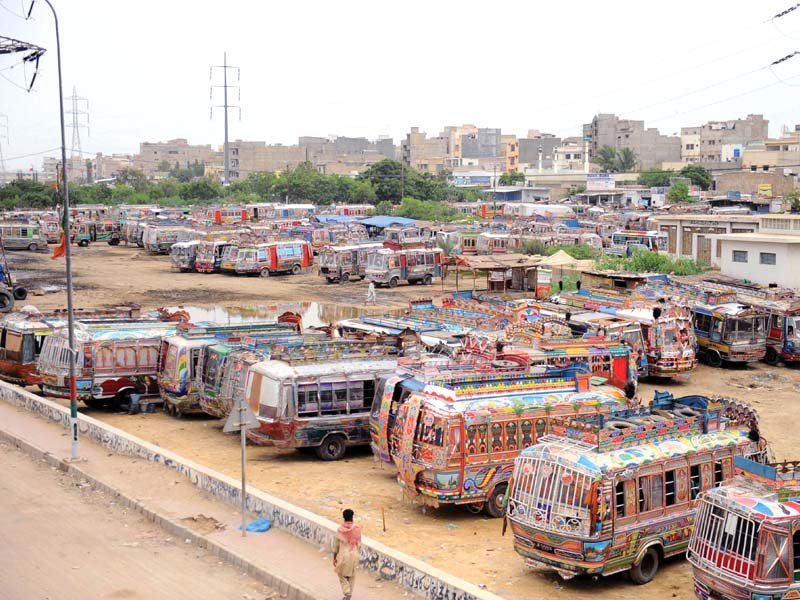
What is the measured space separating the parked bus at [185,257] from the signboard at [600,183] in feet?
217

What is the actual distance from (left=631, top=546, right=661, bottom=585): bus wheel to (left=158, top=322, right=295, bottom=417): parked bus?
11751mm

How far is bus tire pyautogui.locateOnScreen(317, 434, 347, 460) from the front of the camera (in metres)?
19.5

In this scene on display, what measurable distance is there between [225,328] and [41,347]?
14.6 feet

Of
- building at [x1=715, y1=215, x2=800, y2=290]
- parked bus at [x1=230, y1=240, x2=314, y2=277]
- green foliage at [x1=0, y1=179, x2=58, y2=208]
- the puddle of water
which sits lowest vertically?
the puddle of water

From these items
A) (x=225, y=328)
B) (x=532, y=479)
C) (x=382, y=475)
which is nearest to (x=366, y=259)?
(x=225, y=328)

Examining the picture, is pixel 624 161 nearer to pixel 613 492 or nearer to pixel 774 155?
pixel 774 155

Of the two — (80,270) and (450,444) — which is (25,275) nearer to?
(80,270)

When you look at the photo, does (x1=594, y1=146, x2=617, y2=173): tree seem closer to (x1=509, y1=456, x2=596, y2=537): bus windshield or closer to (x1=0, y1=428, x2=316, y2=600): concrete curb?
(x1=0, y1=428, x2=316, y2=600): concrete curb

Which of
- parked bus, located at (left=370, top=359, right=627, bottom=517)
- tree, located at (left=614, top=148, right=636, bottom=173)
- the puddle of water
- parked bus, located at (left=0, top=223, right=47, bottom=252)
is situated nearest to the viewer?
parked bus, located at (left=370, top=359, right=627, bottom=517)

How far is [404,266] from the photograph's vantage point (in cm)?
5153

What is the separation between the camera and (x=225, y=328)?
25.2 metres

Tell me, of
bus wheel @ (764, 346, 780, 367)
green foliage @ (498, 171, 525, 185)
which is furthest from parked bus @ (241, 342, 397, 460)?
green foliage @ (498, 171, 525, 185)

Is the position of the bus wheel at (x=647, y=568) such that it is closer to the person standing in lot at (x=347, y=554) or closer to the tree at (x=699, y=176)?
the person standing in lot at (x=347, y=554)

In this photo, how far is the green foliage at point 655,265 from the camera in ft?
151
